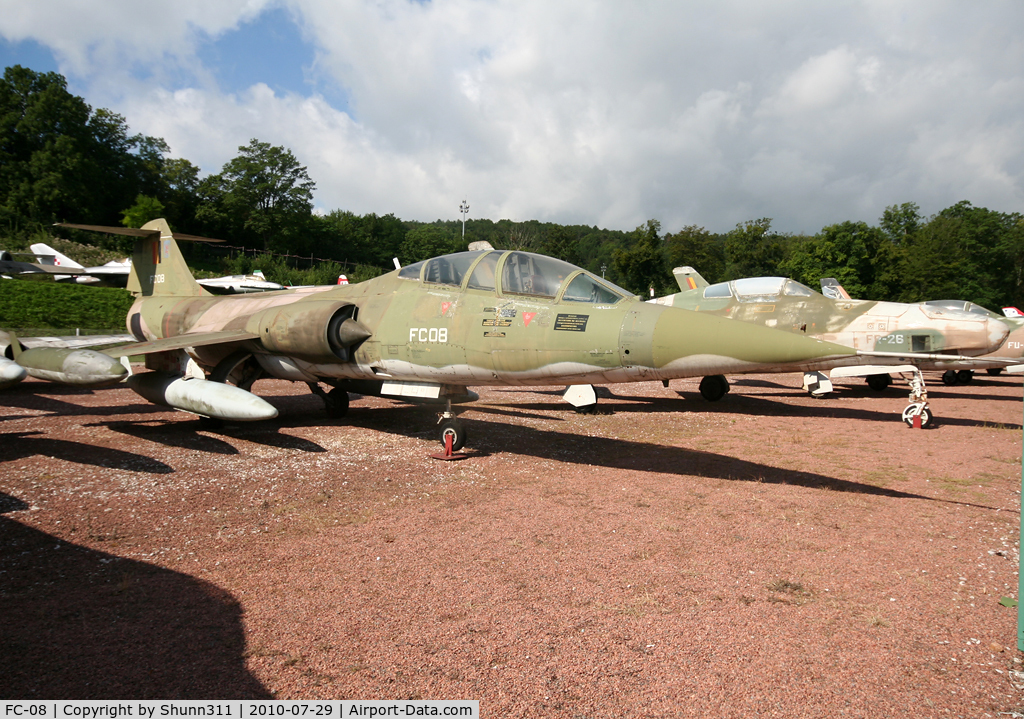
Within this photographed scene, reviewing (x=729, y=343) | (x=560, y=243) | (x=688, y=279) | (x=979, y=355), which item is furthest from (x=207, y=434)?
(x=560, y=243)

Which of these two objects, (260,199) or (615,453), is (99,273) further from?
(615,453)

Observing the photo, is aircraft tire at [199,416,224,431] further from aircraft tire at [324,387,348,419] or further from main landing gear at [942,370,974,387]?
main landing gear at [942,370,974,387]

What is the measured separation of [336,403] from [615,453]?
5.38 meters

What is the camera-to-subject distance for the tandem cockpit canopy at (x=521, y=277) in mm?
6168

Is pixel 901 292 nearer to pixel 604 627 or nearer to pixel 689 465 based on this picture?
pixel 689 465

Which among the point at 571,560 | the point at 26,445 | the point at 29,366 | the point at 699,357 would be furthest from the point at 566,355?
the point at 26,445

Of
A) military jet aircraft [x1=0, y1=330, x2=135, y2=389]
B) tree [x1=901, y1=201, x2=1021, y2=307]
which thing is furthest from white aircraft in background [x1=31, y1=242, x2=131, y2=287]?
tree [x1=901, y1=201, x2=1021, y2=307]

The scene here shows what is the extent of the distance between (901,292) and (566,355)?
2295 inches

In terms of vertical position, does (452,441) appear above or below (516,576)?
above

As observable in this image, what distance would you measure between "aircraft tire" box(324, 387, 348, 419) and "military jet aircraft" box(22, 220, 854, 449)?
0.32 m

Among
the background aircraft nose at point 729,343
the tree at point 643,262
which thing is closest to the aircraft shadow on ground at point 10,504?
the background aircraft nose at point 729,343

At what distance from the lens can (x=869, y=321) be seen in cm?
1145

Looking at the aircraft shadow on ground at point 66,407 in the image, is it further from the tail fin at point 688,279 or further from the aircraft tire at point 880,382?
the aircraft tire at point 880,382

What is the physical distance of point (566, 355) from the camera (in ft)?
19.3
